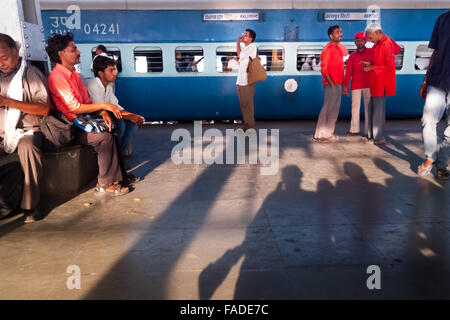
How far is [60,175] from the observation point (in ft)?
12.9

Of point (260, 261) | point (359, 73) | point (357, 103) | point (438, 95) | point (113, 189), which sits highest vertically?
point (359, 73)

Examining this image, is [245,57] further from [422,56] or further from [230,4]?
[422,56]

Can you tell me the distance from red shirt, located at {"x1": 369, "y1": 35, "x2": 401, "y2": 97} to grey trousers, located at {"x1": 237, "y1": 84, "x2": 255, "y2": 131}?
226 cm

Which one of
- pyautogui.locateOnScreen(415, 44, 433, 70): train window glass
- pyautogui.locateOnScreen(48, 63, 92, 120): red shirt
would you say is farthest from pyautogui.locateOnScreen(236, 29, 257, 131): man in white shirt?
pyautogui.locateOnScreen(415, 44, 433, 70): train window glass

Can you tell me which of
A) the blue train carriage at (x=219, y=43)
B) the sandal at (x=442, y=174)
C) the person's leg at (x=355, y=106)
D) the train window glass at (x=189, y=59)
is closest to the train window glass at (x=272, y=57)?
the blue train carriage at (x=219, y=43)

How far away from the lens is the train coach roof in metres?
8.59

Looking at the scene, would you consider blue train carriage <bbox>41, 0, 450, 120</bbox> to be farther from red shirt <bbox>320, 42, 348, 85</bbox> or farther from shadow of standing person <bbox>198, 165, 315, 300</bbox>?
shadow of standing person <bbox>198, 165, 315, 300</bbox>

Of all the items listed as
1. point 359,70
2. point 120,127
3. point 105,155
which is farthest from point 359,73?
point 105,155

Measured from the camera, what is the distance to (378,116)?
622 cm

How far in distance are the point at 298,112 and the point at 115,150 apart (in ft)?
20.3

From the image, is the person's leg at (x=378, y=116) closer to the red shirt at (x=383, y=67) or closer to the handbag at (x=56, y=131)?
the red shirt at (x=383, y=67)

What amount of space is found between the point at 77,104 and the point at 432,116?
401 cm

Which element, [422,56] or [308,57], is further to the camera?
[422,56]
